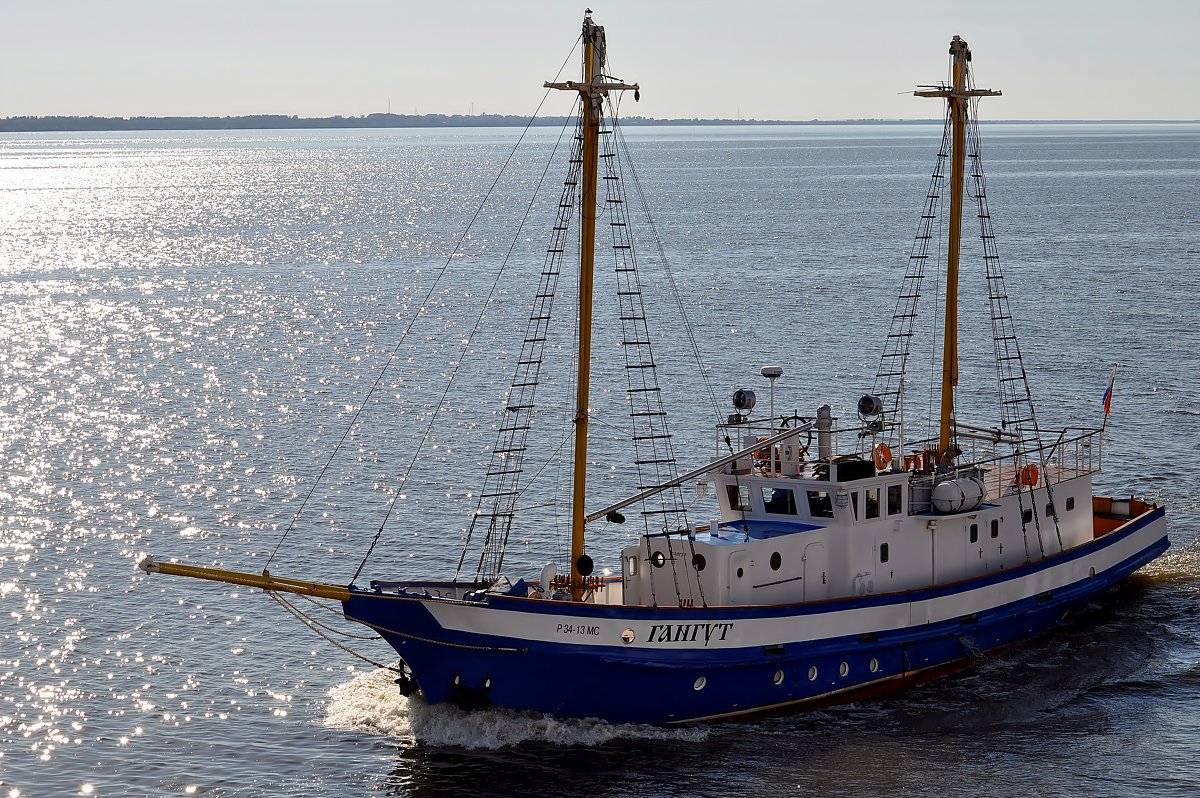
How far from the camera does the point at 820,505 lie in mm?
33938

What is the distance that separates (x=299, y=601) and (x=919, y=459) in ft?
53.8

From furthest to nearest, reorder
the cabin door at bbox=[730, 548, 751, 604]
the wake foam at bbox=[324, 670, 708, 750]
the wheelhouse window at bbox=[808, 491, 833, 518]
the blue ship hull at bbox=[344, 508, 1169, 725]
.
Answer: the wheelhouse window at bbox=[808, 491, 833, 518] → the cabin door at bbox=[730, 548, 751, 604] → the wake foam at bbox=[324, 670, 708, 750] → the blue ship hull at bbox=[344, 508, 1169, 725]

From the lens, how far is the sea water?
1200 inches

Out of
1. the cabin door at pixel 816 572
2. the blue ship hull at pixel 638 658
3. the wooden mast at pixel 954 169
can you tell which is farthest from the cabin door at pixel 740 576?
the wooden mast at pixel 954 169

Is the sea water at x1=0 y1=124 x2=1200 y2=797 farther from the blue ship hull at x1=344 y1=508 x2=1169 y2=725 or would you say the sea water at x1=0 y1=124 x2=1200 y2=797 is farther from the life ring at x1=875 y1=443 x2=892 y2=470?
the life ring at x1=875 y1=443 x2=892 y2=470

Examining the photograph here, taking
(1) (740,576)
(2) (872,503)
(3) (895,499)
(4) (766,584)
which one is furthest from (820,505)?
(1) (740,576)

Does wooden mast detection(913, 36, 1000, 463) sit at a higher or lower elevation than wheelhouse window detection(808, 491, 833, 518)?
higher

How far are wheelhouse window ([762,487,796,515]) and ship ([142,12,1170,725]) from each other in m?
0.04

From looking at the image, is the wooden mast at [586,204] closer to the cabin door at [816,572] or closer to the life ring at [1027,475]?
the cabin door at [816,572]

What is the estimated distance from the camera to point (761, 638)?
3145cm

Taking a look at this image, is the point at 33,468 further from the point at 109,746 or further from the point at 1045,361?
the point at 1045,361

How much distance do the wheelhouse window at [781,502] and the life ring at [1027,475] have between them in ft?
22.6

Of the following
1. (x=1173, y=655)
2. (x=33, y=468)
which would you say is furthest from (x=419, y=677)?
(x=33, y=468)

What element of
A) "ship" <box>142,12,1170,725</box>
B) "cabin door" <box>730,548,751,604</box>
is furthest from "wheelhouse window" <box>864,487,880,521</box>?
"cabin door" <box>730,548,751,604</box>
